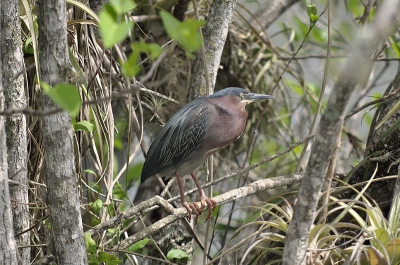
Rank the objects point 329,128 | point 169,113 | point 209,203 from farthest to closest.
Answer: point 169,113, point 209,203, point 329,128

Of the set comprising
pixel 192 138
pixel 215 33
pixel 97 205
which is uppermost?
pixel 215 33

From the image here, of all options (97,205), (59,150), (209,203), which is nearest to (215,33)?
(209,203)

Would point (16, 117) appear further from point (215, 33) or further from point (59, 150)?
point (215, 33)

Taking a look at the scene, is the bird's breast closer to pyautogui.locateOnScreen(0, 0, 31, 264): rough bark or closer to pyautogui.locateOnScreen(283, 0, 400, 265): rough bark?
pyautogui.locateOnScreen(0, 0, 31, 264): rough bark

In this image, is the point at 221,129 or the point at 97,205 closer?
the point at 97,205

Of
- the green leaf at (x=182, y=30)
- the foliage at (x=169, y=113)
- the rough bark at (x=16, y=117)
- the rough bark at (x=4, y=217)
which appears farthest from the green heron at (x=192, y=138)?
the green leaf at (x=182, y=30)

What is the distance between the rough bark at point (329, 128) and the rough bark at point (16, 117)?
92cm

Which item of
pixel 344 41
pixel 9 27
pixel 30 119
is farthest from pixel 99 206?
pixel 344 41

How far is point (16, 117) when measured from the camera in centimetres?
201

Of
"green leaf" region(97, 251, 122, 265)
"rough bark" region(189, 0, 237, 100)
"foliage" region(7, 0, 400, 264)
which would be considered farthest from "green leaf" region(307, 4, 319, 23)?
"green leaf" region(97, 251, 122, 265)

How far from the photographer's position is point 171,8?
327cm

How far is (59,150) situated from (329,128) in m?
0.76

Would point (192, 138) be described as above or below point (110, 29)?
below

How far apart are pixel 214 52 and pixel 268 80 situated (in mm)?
1175
